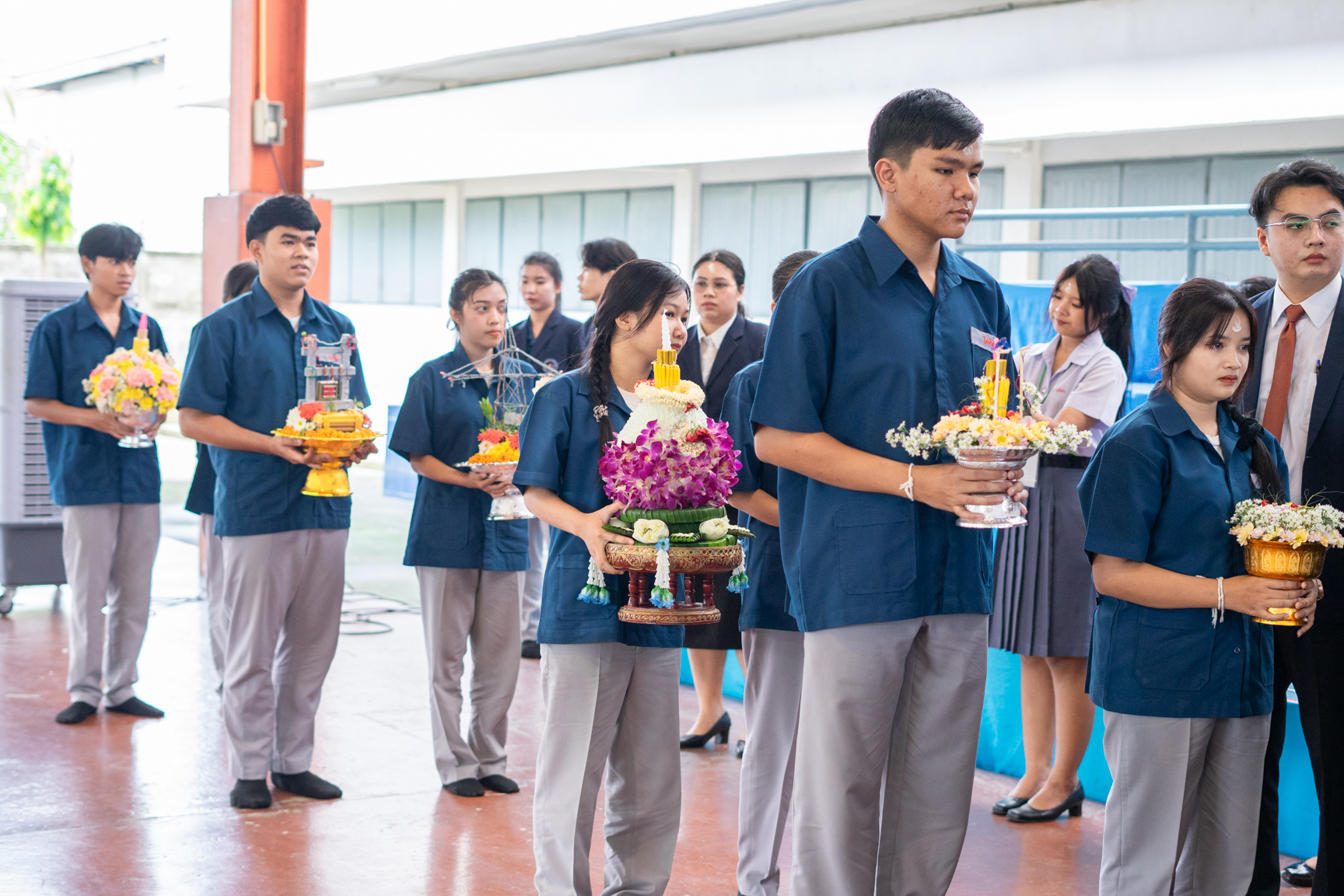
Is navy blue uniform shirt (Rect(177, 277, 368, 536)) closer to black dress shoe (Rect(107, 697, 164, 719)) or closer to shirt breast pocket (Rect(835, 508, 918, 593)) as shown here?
black dress shoe (Rect(107, 697, 164, 719))

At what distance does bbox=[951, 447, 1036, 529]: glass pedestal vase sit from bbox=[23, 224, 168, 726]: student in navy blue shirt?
3.95 metres

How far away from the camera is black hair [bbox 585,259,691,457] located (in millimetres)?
3102

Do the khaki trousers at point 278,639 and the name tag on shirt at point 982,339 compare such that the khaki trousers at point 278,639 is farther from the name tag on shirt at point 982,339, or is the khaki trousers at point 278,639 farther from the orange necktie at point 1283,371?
the orange necktie at point 1283,371

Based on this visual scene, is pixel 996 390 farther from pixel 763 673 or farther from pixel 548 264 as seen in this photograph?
pixel 548 264

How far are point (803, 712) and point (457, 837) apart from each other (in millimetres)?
1941

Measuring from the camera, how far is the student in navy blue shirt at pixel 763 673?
361cm

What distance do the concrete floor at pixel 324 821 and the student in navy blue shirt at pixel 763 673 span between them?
0.79ft

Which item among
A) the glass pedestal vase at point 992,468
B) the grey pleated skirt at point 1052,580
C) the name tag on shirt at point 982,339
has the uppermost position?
the name tag on shirt at point 982,339

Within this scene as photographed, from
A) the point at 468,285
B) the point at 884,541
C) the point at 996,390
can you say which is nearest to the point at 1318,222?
the point at 996,390

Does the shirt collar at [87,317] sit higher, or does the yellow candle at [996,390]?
the shirt collar at [87,317]


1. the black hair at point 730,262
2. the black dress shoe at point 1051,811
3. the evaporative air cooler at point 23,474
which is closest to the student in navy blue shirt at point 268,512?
the black hair at point 730,262

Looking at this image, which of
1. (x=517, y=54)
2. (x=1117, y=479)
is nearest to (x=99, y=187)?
(x=517, y=54)

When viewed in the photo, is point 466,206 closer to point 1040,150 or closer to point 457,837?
point 1040,150

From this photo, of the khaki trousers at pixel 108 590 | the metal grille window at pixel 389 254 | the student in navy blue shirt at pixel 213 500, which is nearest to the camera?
the khaki trousers at pixel 108 590
